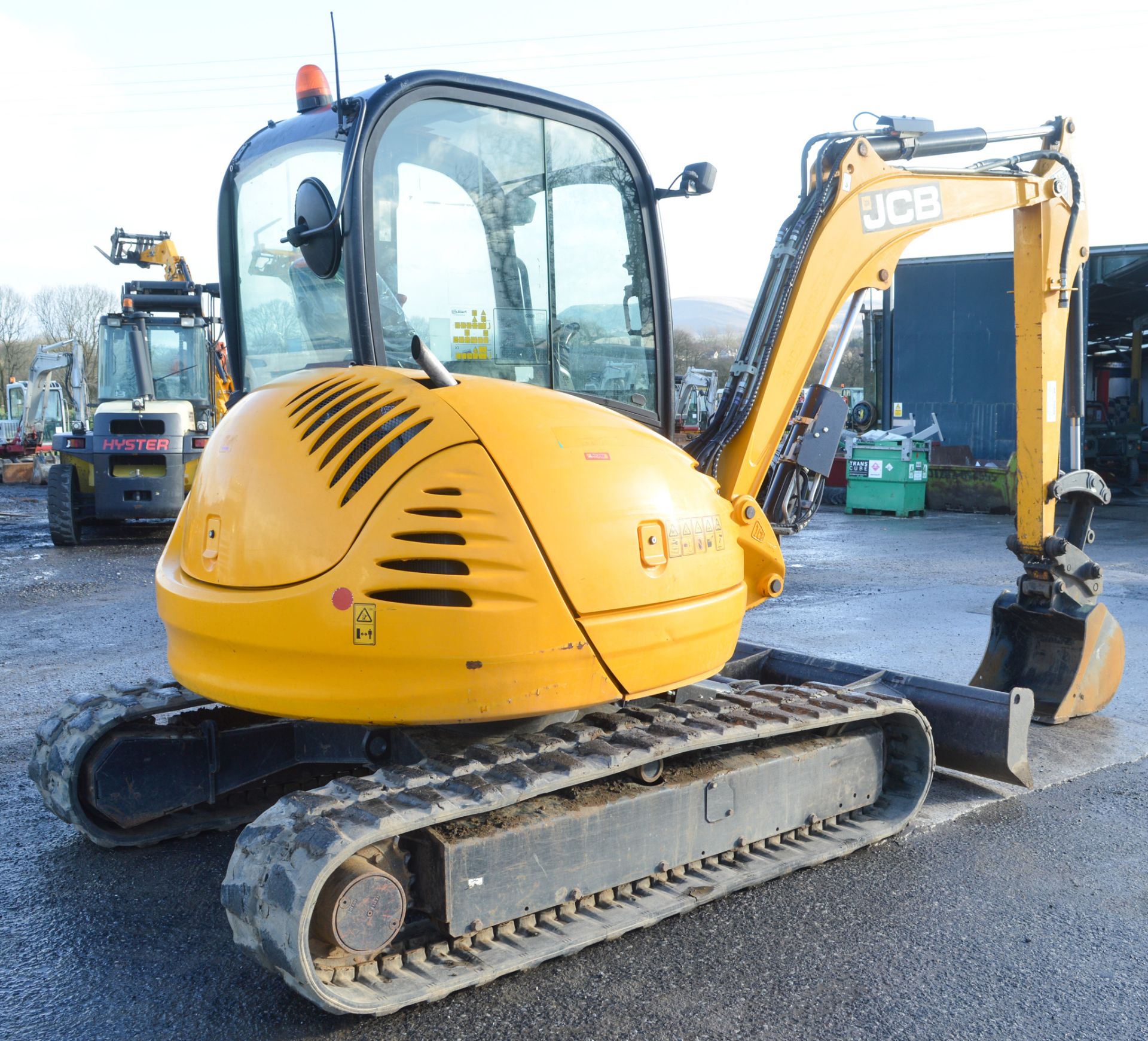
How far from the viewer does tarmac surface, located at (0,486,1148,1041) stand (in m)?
2.90

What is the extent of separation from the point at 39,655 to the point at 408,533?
18.8ft

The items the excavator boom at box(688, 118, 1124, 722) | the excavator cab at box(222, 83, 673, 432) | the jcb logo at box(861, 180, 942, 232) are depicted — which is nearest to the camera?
the excavator cab at box(222, 83, 673, 432)

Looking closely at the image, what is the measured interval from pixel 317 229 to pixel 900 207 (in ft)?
8.75

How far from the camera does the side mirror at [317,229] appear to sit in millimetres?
3346

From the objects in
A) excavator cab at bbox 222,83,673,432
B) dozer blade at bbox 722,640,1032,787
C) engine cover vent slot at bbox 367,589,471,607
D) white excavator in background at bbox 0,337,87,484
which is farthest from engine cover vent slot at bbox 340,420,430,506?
white excavator in background at bbox 0,337,87,484

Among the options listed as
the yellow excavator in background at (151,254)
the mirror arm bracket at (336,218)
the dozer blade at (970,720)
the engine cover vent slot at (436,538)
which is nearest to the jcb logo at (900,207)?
the dozer blade at (970,720)

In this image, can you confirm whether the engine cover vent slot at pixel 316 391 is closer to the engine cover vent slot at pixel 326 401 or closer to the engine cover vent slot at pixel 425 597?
the engine cover vent slot at pixel 326 401

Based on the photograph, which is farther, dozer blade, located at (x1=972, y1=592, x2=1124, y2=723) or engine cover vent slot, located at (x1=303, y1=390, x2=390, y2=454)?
dozer blade, located at (x1=972, y1=592, x2=1124, y2=723)

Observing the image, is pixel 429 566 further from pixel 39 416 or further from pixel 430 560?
pixel 39 416

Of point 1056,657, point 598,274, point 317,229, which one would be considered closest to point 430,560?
point 317,229

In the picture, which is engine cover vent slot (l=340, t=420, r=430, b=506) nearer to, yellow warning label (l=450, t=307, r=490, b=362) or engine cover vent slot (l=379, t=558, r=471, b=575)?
engine cover vent slot (l=379, t=558, r=471, b=575)

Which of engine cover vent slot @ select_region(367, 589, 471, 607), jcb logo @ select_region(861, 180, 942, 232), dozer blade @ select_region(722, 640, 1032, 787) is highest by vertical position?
jcb logo @ select_region(861, 180, 942, 232)

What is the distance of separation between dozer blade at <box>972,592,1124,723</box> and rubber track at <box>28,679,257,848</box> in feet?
13.0

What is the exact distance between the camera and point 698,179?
12.9 ft
